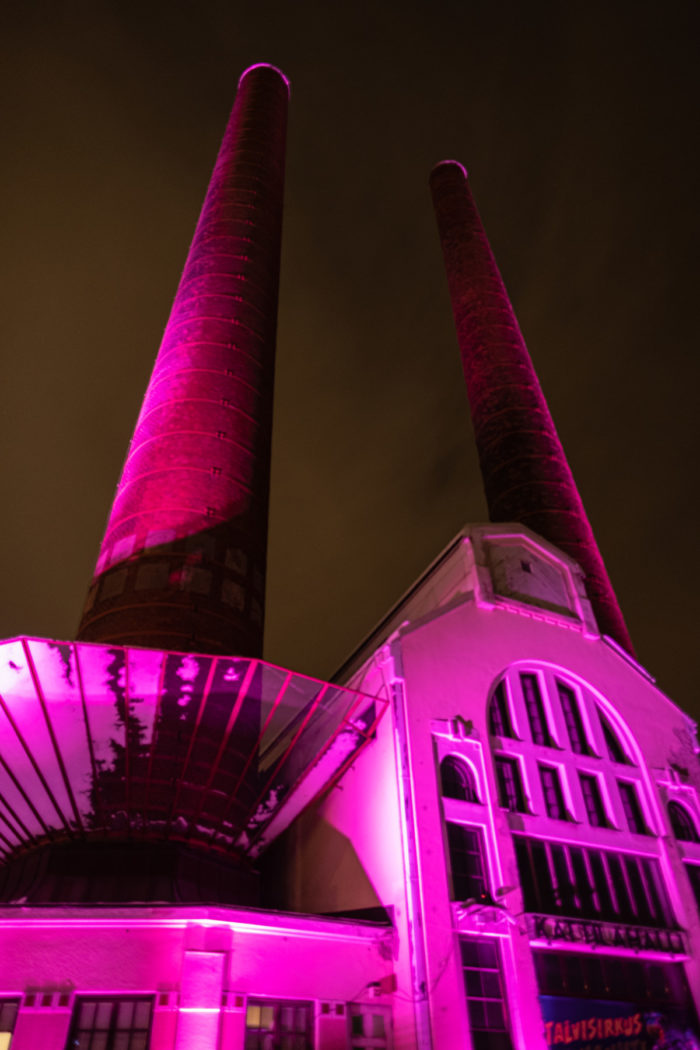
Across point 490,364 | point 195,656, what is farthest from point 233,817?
point 490,364

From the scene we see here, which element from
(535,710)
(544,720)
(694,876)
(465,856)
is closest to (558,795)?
(544,720)

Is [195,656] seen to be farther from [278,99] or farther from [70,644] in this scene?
[278,99]

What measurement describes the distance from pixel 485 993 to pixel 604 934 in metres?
3.74

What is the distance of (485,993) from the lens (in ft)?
51.6

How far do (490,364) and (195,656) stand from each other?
32.3 m

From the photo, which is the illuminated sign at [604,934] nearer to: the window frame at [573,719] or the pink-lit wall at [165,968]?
the window frame at [573,719]

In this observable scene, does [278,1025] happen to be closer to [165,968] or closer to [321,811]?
[165,968]

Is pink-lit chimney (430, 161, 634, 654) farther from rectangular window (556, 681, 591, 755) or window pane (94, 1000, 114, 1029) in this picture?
window pane (94, 1000, 114, 1029)

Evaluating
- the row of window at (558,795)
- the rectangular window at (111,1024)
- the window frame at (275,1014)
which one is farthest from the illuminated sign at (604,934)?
the rectangular window at (111,1024)

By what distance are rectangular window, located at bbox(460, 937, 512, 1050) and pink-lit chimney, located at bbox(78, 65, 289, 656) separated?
10.4 meters

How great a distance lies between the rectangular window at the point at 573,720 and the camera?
21.4 meters

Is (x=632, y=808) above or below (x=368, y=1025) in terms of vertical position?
above

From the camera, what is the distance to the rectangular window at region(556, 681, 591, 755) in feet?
70.3

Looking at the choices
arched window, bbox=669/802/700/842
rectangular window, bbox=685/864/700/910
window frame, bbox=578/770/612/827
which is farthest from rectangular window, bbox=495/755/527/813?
rectangular window, bbox=685/864/700/910
